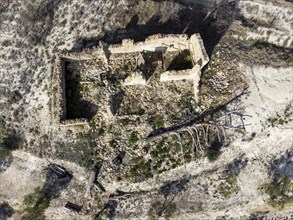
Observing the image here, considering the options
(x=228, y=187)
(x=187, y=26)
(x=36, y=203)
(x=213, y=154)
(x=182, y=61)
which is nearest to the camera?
(x=36, y=203)

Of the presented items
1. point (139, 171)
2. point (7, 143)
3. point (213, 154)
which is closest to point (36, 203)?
point (7, 143)

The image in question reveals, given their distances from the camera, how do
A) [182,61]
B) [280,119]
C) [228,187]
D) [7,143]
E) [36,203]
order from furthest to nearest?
[280,119], [228,187], [182,61], [7,143], [36,203]

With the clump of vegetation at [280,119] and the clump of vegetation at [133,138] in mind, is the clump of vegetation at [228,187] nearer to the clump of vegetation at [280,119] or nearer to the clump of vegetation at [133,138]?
the clump of vegetation at [280,119]

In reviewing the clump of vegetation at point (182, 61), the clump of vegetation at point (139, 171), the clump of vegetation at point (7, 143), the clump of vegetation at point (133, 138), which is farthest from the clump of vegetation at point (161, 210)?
the clump of vegetation at point (7, 143)

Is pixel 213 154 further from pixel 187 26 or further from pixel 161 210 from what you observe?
pixel 187 26

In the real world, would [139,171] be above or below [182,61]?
below

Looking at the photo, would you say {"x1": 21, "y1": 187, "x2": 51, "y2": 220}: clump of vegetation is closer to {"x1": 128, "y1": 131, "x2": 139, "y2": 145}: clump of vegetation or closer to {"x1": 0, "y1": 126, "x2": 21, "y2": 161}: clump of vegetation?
{"x1": 0, "y1": 126, "x2": 21, "y2": 161}: clump of vegetation

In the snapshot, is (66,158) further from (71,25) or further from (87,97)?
(71,25)
